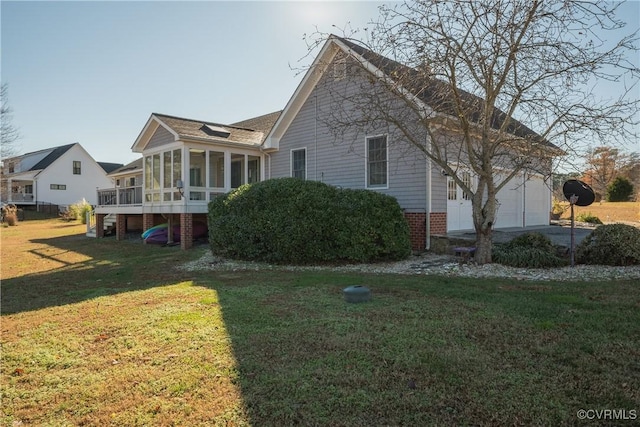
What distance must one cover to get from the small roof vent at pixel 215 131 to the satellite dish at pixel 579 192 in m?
11.9

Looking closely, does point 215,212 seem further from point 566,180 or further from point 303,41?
point 566,180

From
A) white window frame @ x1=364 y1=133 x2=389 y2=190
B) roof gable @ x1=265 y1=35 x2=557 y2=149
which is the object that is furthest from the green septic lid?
white window frame @ x1=364 y1=133 x2=389 y2=190

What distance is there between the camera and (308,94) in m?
14.4

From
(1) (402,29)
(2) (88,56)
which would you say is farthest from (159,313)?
(2) (88,56)

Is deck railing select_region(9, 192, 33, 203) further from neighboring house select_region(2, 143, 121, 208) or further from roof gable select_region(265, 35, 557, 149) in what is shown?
roof gable select_region(265, 35, 557, 149)

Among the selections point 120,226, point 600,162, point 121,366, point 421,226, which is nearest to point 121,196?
point 120,226

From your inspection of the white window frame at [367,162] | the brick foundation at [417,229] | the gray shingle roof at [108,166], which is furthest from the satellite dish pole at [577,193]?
the gray shingle roof at [108,166]

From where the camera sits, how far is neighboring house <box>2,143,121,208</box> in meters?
42.4

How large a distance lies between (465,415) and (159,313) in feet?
14.2

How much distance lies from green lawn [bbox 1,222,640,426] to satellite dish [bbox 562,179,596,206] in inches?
108

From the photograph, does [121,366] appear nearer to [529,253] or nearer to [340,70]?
[529,253]

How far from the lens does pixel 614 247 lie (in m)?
8.20

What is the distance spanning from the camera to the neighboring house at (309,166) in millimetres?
11594

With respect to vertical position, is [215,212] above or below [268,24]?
below
